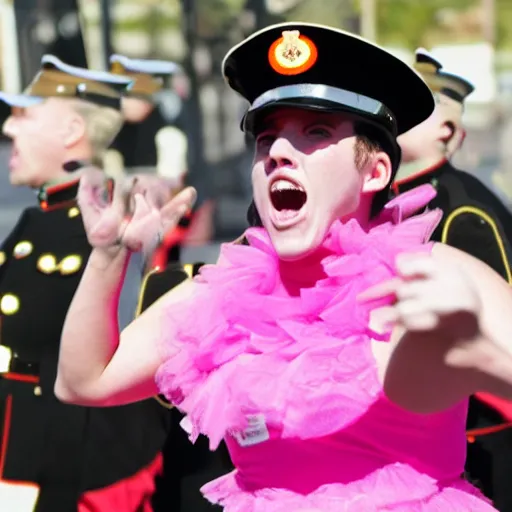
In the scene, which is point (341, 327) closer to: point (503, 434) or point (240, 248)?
point (240, 248)

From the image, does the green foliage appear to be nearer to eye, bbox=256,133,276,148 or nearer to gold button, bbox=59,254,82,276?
gold button, bbox=59,254,82,276

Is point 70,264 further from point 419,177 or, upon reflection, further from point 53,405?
point 419,177

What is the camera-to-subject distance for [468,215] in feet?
11.6

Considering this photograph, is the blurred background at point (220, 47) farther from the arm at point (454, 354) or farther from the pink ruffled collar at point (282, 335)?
the arm at point (454, 354)

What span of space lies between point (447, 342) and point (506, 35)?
166 inches

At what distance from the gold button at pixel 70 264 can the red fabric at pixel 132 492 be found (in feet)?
2.35

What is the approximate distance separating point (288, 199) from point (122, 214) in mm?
292

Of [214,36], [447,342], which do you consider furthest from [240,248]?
[214,36]

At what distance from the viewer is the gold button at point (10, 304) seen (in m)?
3.82

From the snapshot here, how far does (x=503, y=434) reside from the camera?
3.41 m

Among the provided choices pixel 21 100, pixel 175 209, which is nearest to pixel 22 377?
pixel 21 100

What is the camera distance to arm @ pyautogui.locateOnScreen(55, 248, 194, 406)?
1990 millimetres

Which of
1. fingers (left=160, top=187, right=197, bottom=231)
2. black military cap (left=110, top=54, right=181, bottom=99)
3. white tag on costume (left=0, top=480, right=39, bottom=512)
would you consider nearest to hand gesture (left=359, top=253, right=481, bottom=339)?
fingers (left=160, top=187, right=197, bottom=231)

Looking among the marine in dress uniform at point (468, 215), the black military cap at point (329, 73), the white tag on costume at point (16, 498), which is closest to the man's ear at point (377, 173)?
the black military cap at point (329, 73)
